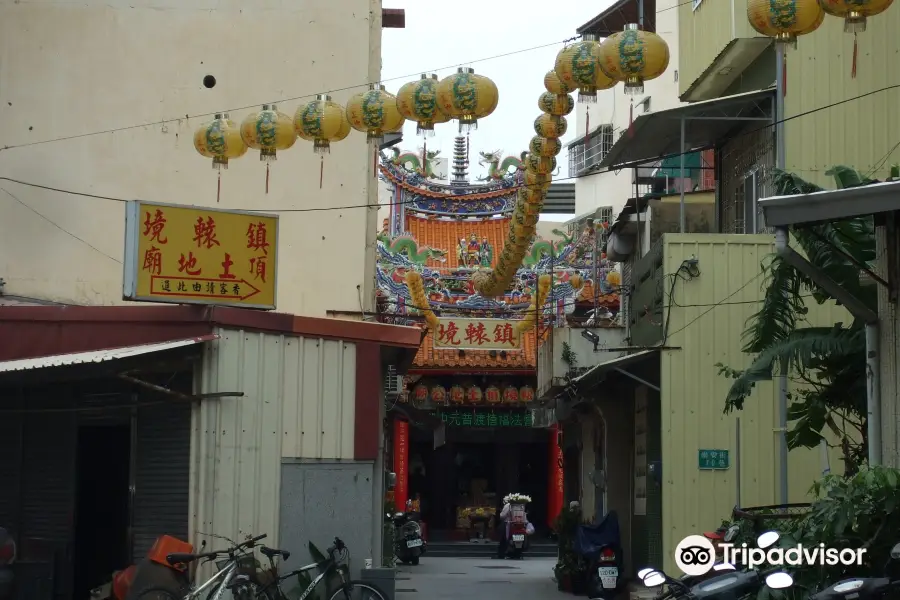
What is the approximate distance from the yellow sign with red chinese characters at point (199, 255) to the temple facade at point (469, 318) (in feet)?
57.5

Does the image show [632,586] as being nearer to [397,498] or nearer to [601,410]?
[601,410]

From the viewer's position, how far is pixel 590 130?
147ft

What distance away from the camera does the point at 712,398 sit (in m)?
16.2

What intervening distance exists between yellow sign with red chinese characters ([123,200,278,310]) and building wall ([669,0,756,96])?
6.72 metres

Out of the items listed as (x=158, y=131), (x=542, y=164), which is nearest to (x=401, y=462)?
(x=158, y=131)

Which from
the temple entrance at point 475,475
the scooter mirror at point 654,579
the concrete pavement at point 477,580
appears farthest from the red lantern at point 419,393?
the scooter mirror at point 654,579

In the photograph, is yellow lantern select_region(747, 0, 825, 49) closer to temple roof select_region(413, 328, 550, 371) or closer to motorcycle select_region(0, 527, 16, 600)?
motorcycle select_region(0, 527, 16, 600)

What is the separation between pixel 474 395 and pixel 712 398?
21.3m

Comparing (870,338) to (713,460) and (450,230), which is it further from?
(450,230)

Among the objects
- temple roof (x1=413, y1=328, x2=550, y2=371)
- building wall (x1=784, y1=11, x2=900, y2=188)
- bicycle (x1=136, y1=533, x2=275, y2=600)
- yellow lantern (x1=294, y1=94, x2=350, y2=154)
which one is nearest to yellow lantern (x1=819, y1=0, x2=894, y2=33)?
building wall (x1=784, y1=11, x2=900, y2=188)

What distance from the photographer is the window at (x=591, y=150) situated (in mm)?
42312

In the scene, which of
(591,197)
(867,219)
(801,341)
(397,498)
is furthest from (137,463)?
(591,197)

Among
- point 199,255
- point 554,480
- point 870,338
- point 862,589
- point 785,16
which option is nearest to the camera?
point 862,589

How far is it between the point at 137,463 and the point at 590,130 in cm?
3260
